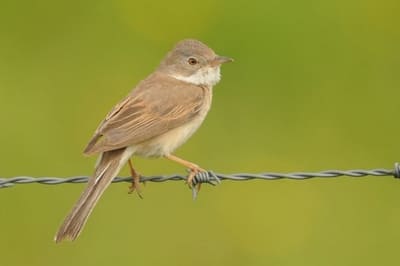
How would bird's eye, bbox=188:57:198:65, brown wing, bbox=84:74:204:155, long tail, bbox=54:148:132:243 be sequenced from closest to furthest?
1. long tail, bbox=54:148:132:243
2. brown wing, bbox=84:74:204:155
3. bird's eye, bbox=188:57:198:65

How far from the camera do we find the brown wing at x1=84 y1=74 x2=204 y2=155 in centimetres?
1091

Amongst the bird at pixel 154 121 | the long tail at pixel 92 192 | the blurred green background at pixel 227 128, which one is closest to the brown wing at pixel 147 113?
the bird at pixel 154 121

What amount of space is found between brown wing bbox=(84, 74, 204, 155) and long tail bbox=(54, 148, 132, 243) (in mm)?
142

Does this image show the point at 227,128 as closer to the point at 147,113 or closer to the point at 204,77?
the point at 204,77

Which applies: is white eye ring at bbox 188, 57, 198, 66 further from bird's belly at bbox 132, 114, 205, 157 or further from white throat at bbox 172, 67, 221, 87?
bird's belly at bbox 132, 114, 205, 157

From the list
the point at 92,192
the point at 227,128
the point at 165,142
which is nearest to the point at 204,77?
the point at 165,142

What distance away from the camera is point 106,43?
55.7 feet

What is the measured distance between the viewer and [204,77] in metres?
12.5

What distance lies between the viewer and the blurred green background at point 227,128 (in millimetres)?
13656

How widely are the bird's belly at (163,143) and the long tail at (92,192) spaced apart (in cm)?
20

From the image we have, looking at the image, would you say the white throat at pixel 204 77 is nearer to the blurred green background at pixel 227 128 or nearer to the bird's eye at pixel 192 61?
the bird's eye at pixel 192 61

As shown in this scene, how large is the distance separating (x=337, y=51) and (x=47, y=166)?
3826 mm

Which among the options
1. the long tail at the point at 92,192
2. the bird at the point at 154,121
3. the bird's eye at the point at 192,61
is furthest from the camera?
the bird's eye at the point at 192,61

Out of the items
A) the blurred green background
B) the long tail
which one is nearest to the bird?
the long tail
